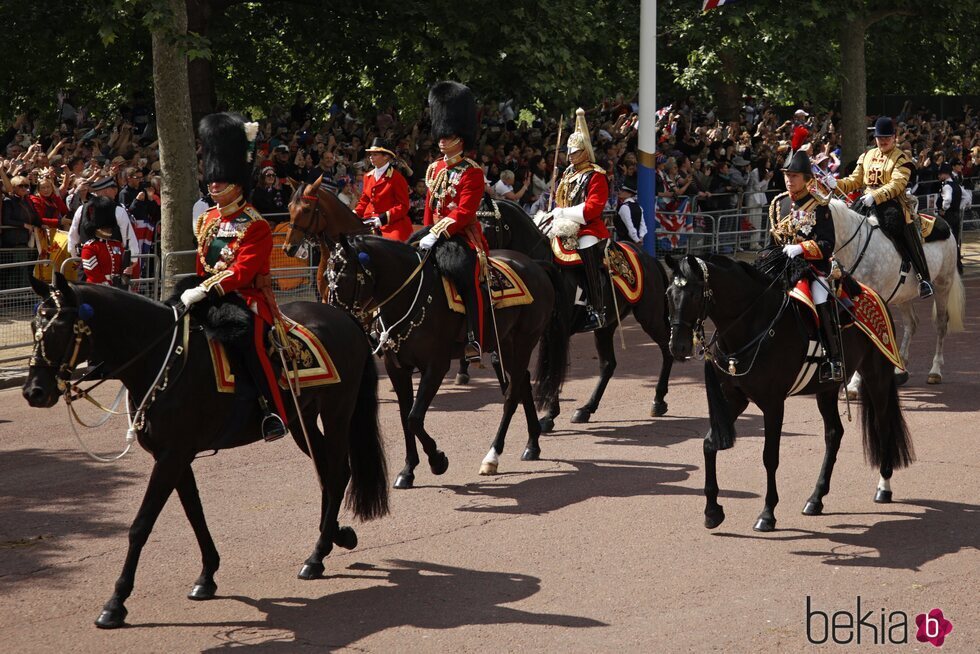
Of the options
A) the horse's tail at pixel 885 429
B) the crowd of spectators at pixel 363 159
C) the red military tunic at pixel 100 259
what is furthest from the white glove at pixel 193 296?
the red military tunic at pixel 100 259

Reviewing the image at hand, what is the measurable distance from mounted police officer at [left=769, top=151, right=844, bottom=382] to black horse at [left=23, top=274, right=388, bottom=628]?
3204mm

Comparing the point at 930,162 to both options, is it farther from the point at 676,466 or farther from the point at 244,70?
the point at 676,466

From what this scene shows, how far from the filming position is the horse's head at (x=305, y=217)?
11016mm

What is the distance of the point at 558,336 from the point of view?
39.5ft

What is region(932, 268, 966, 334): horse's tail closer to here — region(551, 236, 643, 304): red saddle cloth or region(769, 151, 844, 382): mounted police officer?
region(551, 236, 643, 304): red saddle cloth

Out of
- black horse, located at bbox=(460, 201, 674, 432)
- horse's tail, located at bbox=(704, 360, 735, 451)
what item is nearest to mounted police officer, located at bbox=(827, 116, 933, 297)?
black horse, located at bbox=(460, 201, 674, 432)

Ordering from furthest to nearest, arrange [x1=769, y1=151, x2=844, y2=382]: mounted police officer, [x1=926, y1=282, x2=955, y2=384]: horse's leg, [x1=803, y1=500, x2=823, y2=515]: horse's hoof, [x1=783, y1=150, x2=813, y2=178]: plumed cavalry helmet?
[x1=926, y1=282, x2=955, y2=384]: horse's leg < [x1=783, y1=150, x2=813, y2=178]: plumed cavalry helmet < [x1=769, y1=151, x2=844, y2=382]: mounted police officer < [x1=803, y1=500, x2=823, y2=515]: horse's hoof

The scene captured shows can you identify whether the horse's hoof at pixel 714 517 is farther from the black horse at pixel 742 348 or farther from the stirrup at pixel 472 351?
the stirrup at pixel 472 351

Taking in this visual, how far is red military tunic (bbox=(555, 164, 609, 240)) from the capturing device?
40.9 ft

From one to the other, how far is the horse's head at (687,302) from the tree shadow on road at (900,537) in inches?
52.0

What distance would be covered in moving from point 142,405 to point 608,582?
9.18 ft

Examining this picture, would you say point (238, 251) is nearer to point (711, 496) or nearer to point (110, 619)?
point (110, 619)

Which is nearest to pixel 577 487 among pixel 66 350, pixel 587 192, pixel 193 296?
pixel 587 192

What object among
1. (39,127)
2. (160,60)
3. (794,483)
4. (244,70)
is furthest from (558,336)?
(244,70)
